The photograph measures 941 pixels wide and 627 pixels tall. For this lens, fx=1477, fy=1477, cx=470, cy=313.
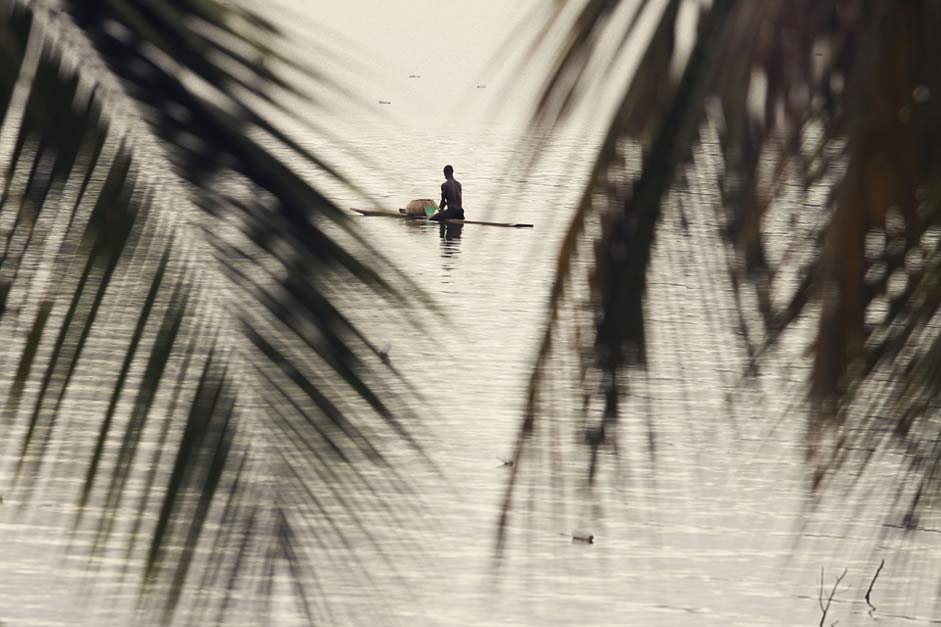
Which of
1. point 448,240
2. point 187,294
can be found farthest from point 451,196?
point 187,294

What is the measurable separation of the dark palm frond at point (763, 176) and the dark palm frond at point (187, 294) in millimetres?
356

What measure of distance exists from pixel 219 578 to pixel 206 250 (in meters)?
0.43

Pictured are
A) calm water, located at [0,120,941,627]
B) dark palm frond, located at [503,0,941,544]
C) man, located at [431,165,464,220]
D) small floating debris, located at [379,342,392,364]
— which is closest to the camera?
dark palm frond, located at [503,0,941,544]

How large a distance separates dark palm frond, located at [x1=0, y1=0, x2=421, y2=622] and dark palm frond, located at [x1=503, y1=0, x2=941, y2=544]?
356 mm

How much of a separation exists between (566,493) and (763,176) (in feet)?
1.35

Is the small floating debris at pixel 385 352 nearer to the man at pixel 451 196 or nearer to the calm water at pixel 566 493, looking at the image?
the calm water at pixel 566 493

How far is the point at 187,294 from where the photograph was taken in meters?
1.95

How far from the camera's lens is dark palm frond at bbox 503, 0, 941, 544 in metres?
A: 1.52

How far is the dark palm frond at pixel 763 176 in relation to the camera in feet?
4.99

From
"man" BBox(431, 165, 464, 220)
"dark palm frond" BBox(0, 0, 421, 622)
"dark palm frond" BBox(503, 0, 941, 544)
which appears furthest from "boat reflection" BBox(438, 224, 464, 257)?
"dark palm frond" BBox(503, 0, 941, 544)

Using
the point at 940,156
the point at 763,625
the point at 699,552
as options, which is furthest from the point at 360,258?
the point at 699,552

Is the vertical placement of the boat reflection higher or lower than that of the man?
lower

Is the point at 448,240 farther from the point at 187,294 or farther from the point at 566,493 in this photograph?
the point at 566,493

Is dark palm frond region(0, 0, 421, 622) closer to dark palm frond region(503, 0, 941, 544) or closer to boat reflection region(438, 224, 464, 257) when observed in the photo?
dark palm frond region(503, 0, 941, 544)
